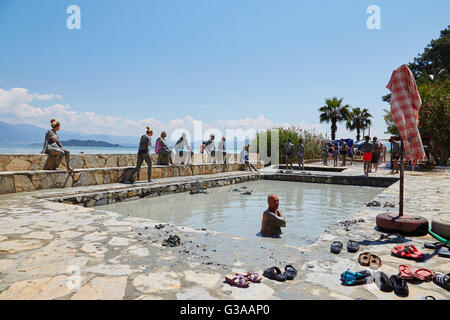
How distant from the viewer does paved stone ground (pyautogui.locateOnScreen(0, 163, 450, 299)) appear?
8.83ft

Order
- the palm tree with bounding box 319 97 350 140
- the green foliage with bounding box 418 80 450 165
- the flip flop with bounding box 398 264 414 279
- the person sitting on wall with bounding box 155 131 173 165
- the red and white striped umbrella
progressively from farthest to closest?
the palm tree with bounding box 319 97 350 140 < the green foliage with bounding box 418 80 450 165 < the person sitting on wall with bounding box 155 131 173 165 < the red and white striped umbrella < the flip flop with bounding box 398 264 414 279

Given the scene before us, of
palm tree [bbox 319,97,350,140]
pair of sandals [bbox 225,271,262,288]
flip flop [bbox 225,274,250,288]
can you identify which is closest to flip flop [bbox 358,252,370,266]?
pair of sandals [bbox 225,271,262,288]

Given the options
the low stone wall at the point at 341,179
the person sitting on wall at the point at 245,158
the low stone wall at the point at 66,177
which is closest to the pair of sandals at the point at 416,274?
the low stone wall at the point at 66,177

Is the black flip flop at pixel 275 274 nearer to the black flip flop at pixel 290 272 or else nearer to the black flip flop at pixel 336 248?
the black flip flop at pixel 290 272

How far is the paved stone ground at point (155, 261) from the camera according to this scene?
2.69 m

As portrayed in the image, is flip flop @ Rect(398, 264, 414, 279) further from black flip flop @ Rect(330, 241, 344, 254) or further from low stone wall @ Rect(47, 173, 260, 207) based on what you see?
low stone wall @ Rect(47, 173, 260, 207)

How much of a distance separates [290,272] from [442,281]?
1.42 m

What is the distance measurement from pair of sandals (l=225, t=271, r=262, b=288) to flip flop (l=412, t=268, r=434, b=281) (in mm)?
1586

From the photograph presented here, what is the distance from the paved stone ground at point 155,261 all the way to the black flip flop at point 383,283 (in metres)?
0.06

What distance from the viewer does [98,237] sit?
4.30 meters
